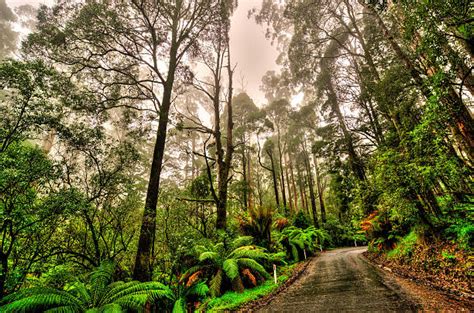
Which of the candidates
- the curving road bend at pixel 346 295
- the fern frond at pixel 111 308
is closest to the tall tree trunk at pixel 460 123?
the curving road bend at pixel 346 295

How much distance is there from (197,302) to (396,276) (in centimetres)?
545

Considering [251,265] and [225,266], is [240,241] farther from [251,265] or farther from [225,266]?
[225,266]

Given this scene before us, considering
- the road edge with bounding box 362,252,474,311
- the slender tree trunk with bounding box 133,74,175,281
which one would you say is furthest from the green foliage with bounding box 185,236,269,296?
the road edge with bounding box 362,252,474,311

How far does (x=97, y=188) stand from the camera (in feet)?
22.4

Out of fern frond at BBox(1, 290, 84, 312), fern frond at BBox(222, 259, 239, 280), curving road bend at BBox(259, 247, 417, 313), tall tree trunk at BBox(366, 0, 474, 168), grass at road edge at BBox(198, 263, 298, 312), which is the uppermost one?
tall tree trunk at BBox(366, 0, 474, 168)

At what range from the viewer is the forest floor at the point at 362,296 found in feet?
11.4

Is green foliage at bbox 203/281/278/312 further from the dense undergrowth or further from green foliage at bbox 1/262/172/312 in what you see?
the dense undergrowth

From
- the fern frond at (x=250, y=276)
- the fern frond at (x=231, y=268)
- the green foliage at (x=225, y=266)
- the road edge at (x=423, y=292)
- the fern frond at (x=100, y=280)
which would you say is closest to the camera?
the road edge at (x=423, y=292)

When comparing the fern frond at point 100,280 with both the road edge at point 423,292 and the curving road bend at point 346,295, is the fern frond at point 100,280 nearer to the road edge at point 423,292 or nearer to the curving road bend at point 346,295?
the curving road bend at point 346,295

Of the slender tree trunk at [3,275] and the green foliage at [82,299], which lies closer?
the green foliage at [82,299]

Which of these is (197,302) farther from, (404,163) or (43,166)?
(404,163)

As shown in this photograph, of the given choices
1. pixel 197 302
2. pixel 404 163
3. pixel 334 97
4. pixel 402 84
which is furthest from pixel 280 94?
pixel 197 302

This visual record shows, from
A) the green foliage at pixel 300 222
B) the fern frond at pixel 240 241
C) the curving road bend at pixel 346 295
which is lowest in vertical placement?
the curving road bend at pixel 346 295

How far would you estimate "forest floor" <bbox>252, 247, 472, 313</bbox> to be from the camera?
349cm
